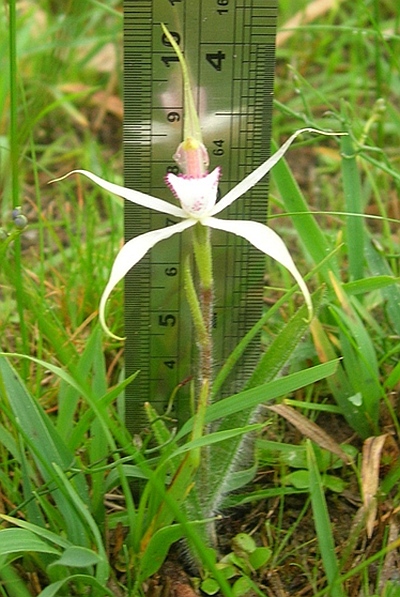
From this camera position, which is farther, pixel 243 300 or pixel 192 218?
pixel 243 300

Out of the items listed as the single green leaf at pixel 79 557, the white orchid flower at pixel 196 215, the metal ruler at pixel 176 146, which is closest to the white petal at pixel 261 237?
the white orchid flower at pixel 196 215

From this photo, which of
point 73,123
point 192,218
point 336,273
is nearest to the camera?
point 192,218

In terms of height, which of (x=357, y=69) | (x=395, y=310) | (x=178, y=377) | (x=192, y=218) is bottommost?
(x=178, y=377)

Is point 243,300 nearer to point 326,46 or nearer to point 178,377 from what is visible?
point 178,377

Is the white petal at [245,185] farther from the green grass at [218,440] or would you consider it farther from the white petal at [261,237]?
the green grass at [218,440]

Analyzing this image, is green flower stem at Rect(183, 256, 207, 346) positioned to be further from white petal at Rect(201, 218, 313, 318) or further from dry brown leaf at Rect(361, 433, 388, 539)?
dry brown leaf at Rect(361, 433, 388, 539)

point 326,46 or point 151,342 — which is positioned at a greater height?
point 326,46

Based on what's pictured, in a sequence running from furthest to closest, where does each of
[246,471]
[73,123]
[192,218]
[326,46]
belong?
1. [326,46]
2. [73,123]
3. [246,471]
4. [192,218]

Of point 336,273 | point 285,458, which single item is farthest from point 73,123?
point 285,458
